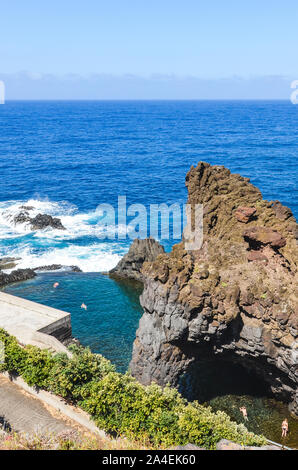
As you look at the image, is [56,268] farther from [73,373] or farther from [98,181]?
[98,181]

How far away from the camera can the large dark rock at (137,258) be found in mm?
51969

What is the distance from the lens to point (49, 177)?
104500 mm

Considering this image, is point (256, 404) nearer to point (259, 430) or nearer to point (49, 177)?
point (259, 430)

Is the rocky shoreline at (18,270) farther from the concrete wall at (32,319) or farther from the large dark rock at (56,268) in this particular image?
the concrete wall at (32,319)

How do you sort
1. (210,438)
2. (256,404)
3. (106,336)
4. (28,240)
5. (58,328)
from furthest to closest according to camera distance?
(28,240) → (106,336) → (58,328) → (256,404) → (210,438)

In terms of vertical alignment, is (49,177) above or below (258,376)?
above

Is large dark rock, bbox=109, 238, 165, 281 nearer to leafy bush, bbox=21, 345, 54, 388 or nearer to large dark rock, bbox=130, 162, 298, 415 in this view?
large dark rock, bbox=130, 162, 298, 415

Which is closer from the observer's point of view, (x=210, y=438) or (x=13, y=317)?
(x=210, y=438)

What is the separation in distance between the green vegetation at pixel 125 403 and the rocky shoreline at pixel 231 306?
425 cm

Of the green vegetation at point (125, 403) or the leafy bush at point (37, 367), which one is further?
the leafy bush at point (37, 367)

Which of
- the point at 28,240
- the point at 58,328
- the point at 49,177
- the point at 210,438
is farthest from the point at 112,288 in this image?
the point at 49,177

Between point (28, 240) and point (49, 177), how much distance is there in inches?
1663

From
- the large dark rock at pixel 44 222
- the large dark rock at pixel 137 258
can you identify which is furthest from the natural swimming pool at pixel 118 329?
the large dark rock at pixel 44 222

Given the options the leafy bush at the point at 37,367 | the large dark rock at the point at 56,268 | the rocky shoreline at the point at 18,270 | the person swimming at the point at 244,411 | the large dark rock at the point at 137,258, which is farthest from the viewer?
the large dark rock at the point at 56,268
